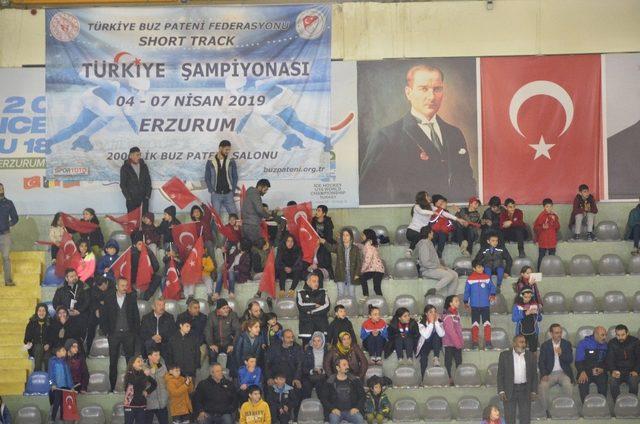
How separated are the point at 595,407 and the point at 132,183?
8.60 meters

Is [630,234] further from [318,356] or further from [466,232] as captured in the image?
[318,356]

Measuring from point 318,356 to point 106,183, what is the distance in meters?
5.97

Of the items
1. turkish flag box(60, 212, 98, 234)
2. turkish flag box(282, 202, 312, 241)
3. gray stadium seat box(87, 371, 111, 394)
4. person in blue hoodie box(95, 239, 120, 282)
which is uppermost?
turkish flag box(282, 202, 312, 241)

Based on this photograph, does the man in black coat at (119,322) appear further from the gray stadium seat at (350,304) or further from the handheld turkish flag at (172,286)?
the gray stadium seat at (350,304)

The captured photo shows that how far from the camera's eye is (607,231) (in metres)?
23.5

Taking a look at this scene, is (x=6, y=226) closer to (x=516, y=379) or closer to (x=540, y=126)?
(x=516, y=379)

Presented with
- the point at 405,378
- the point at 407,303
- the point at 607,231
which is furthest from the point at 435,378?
the point at 607,231

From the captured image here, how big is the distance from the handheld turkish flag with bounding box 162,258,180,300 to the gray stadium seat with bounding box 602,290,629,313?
6.85 metres

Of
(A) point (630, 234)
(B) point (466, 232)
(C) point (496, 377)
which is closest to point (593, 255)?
(A) point (630, 234)

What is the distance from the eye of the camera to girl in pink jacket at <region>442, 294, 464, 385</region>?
2048cm

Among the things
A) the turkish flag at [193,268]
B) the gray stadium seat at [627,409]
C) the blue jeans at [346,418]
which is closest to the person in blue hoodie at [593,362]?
the gray stadium seat at [627,409]

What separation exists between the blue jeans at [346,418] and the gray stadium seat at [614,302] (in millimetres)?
4943

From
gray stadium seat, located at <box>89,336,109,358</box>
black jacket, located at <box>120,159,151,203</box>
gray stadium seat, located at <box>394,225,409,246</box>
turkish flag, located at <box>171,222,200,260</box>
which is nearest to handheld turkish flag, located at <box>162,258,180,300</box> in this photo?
turkish flag, located at <box>171,222,200,260</box>

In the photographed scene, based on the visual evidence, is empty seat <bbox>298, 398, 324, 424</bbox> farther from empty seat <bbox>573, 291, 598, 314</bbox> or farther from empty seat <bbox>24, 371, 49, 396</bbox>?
empty seat <bbox>573, 291, 598, 314</bbox>
